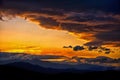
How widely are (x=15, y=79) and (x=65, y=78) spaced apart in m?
14.6

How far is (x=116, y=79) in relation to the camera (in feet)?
227

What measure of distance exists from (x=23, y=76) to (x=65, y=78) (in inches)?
440

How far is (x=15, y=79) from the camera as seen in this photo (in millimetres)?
70812

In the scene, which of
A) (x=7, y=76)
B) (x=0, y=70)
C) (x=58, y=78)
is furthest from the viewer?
(x=58, y=78)

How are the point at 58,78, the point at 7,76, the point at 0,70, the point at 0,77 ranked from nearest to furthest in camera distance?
the point at 0,77 < the point at 7,76 < the point at 0,70 < the point at 58,78

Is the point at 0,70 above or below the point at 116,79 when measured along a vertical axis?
above

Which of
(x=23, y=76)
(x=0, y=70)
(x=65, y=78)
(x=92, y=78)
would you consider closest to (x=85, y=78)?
(x=92, y=78)

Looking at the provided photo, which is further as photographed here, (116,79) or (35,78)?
(35,78)

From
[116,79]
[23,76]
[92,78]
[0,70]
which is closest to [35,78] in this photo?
[23,76]

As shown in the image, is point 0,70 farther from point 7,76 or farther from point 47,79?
point 47,79

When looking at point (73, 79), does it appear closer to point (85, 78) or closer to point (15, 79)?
point (85, 78)

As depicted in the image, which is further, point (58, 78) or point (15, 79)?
point (58, 78)

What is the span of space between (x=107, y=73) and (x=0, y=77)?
97.1ft

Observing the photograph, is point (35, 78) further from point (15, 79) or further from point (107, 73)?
point (107, 73)
